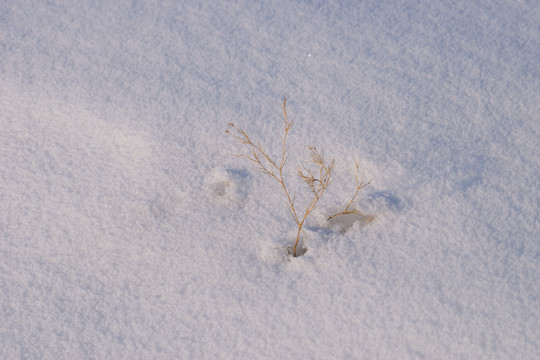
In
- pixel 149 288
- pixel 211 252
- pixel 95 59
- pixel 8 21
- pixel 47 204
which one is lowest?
pixel 149 288

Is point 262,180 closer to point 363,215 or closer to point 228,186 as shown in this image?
point 228,186

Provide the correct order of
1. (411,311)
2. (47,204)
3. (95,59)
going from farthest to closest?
(95,59)
(47,204)
(411,311)

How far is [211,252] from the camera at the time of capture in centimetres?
146

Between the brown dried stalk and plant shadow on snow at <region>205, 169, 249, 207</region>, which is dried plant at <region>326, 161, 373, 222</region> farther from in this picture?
plant shadow on snow at <region>205, 169, 249, 207</region>

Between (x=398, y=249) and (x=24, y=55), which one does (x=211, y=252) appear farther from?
(x=24, y=55)

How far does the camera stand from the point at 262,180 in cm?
161

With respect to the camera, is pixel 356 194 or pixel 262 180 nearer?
pixel 356 194

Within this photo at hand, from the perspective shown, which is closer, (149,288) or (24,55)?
(149,288)

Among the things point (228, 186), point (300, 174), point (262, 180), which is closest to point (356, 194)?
point (300, 174)

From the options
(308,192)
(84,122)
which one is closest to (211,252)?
(308,192)

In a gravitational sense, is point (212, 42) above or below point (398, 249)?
above

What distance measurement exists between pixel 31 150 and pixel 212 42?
34.1 inches

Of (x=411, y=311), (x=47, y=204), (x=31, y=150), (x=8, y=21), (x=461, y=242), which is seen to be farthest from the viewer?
(x=8, y=21)

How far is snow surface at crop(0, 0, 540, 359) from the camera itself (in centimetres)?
132
